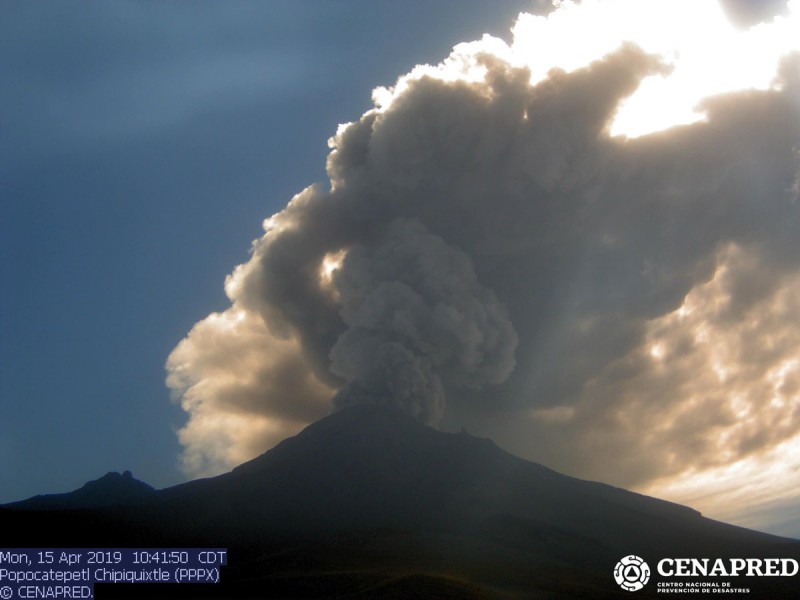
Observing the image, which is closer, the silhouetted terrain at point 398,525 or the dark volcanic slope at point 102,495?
the silhouetted terrain at point 398,525

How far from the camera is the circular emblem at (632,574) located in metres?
78.8

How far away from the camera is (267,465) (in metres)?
148

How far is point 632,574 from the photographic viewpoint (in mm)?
85188

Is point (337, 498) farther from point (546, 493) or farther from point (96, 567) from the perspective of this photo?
point (96, 567)

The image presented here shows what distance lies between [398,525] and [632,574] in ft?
130

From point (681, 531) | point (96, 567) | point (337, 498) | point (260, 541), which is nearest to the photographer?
point (96, 567)

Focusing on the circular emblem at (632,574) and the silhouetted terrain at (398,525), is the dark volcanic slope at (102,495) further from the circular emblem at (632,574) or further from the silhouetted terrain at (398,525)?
the circular emblem at (632,574)

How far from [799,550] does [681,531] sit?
17280 millimetres

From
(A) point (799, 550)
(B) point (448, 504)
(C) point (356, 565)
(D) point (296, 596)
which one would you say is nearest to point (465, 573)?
(C) point (356, 565)

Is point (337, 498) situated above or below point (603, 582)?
above

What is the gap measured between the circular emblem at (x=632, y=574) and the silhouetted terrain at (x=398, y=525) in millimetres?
1201

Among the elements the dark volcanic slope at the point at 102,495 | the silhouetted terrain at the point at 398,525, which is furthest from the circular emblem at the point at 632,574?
the dark volcanic slope at the point at 102,495

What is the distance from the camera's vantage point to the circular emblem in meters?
78.8

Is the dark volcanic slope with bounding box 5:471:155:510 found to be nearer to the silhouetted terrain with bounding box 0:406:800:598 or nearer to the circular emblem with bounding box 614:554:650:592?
the silhouetted terrain with bounding box 0:406:800:598
